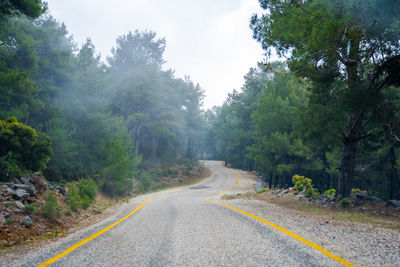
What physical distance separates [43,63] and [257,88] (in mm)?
33503

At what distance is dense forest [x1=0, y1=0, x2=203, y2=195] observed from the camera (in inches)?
471

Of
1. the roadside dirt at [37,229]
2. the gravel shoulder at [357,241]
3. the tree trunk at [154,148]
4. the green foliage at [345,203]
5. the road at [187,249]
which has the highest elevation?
the tree trunk at [154,148]

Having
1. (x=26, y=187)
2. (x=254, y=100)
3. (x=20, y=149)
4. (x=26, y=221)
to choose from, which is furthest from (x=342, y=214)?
(x=254, y=100)

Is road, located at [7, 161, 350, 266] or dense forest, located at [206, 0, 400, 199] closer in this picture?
road, located at [7, 161, 350, 266]

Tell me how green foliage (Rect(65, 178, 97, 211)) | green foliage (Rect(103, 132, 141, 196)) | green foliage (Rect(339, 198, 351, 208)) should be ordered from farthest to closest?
green foliage (Rect(103, 132, 141, 196)), green foliage (Rect(65, 178, 97, 211)), green foliage (Rect(339, 198, 351, 208))

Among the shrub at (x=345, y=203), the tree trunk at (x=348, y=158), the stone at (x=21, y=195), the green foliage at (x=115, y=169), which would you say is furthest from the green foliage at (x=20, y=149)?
the tree trunk at (x=348, y=158)

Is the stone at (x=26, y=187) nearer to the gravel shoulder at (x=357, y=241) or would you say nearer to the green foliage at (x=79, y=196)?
the green foliage at (x=79, y=196)

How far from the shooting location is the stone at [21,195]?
845 centimetres

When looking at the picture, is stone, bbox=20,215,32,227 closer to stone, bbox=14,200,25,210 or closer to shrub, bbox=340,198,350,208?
stone, bbox=14,200,25,210

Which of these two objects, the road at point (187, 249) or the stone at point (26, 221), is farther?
the stone at point (26, 221)

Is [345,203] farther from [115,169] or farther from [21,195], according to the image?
[115,169]

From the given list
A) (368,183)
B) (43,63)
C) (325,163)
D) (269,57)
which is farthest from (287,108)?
(43,63)

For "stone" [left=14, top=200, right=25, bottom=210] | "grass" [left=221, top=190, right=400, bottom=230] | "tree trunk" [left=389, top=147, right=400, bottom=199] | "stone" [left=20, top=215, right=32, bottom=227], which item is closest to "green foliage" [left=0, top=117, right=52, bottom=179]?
"stone" [left=14, top=200, right=25, bottom=210]

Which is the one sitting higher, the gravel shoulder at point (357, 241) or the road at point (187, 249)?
the gravel shoulder at point (357, 241)
